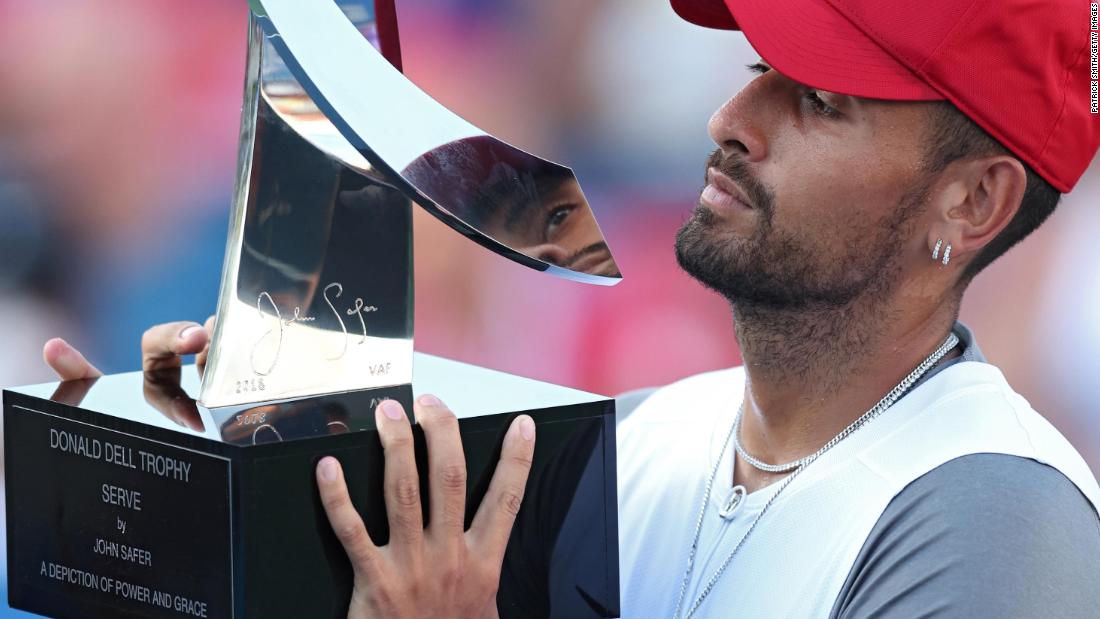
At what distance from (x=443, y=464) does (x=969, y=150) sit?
25.0 inches

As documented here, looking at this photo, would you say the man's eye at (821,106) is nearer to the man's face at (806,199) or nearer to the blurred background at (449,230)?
the man's face at (806,199)

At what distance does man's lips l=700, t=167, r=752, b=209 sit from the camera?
4.05 feet

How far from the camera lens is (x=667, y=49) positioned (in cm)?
312

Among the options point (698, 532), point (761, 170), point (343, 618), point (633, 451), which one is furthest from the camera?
point (633, 451)

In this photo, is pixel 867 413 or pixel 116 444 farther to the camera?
pixel 867 413

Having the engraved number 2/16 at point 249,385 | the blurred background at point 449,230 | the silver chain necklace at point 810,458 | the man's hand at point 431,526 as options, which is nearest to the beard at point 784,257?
the silver chain necklace at point 810,458

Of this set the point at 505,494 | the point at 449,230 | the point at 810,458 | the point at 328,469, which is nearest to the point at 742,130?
the point at 810,458

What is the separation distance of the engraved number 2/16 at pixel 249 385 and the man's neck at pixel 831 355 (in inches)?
20.5

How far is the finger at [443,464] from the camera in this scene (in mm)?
972

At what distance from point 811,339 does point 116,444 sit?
704 mm

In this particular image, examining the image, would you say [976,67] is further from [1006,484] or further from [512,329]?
[512,329]

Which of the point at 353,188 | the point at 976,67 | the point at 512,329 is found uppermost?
the point at 976,67

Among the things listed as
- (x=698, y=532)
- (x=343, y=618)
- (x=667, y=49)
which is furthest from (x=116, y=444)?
(x=667, y=49)

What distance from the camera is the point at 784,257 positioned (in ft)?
4.01
